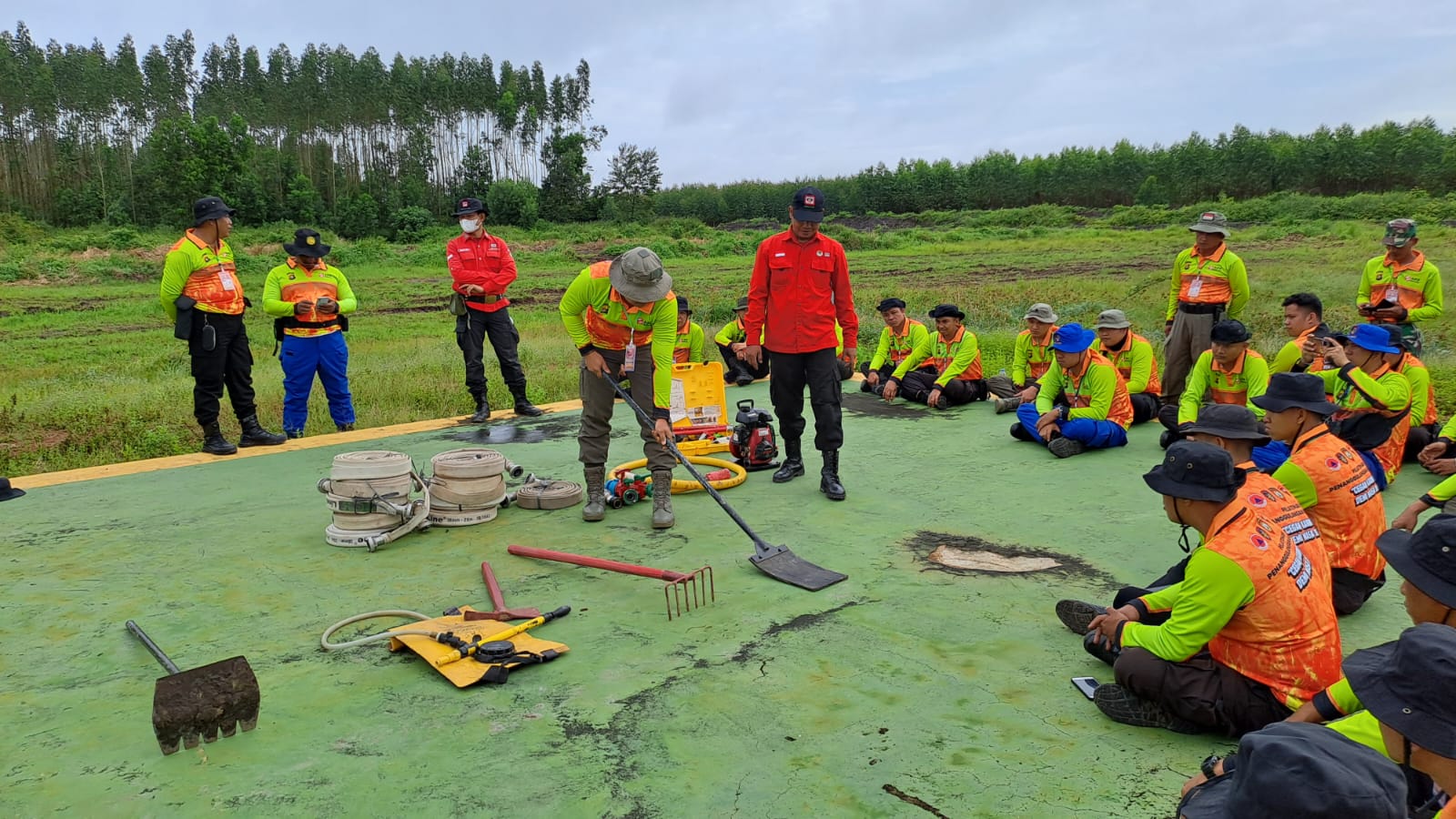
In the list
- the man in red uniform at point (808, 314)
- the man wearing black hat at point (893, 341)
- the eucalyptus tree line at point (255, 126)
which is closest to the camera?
the man in red uniform at point (808, 314)

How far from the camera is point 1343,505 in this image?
11.1 ft

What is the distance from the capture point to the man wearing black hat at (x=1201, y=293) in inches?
269

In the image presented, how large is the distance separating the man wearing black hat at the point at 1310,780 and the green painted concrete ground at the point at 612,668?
3.64ft

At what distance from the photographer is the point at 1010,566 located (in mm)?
4055

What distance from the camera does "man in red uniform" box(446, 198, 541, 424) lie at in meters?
7.26

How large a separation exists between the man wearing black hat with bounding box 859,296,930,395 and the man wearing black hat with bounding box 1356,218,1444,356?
341 centimetres

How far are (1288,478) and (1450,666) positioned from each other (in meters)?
2.12

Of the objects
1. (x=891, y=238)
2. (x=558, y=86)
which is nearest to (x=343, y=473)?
(x=891, y=238)

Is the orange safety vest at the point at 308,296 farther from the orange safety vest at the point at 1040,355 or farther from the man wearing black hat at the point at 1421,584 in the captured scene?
the man wearing black hat at the point at 1421,584

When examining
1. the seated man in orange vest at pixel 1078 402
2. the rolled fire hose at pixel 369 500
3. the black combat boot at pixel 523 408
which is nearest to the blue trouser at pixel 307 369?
the black combat boot at pixel 523 408

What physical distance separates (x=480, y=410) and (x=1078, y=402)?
4839mm

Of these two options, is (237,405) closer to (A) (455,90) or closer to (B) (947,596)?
(B) (947,596)

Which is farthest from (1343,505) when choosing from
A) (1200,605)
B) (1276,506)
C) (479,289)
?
(479,289)

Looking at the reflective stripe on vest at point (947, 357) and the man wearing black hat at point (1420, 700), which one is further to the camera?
the reflective stripe on vest at point (947, 357)
